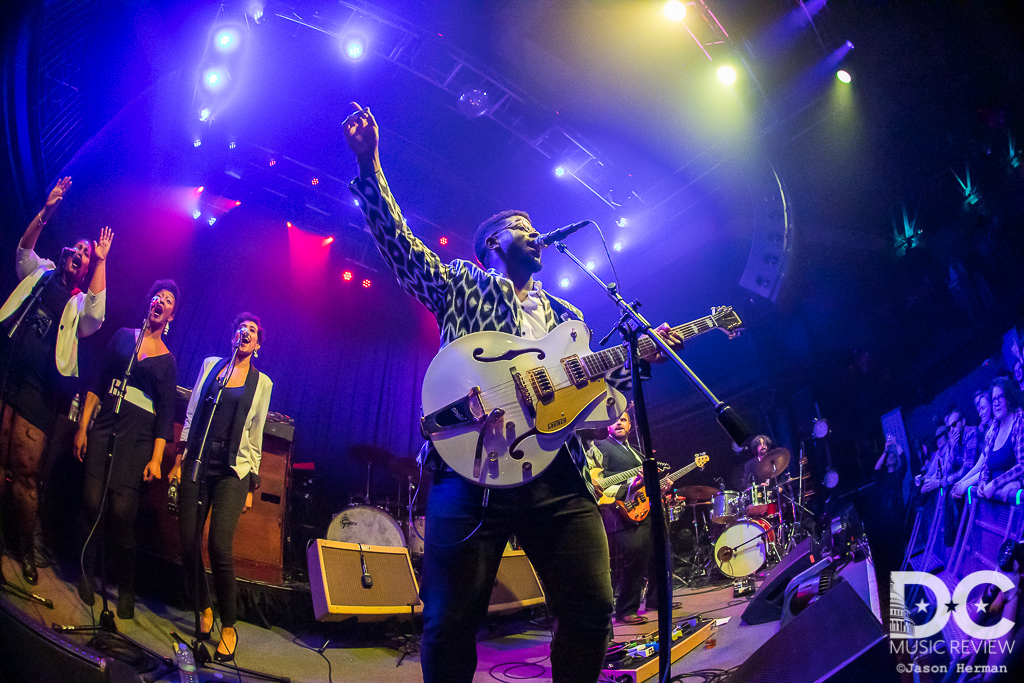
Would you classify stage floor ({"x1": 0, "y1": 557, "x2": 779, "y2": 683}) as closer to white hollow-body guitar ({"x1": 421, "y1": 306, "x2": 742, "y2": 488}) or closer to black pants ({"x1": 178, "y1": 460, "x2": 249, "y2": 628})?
black pants ({"x1": 178, "y1": 460, "x2": 249, "y2": 628})

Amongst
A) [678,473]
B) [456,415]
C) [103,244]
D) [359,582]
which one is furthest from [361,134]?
[678,473]

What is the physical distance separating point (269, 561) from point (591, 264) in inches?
106

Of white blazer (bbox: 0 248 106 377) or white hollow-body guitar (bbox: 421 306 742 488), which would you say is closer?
white hollow-body guitar (bbox: 421 306 742 488)

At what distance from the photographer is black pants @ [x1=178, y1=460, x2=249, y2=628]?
270 cm

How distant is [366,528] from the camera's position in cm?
314

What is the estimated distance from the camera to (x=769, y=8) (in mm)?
3787

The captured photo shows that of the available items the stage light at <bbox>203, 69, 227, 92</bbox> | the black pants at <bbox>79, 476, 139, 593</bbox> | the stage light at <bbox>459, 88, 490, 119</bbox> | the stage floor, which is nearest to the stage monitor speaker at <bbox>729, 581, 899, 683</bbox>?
the stage floor

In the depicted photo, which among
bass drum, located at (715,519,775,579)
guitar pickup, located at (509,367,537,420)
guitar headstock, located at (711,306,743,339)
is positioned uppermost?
guitar headstock, located at (711,306,743,339)

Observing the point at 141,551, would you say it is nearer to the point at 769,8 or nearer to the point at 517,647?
the point at 517,647

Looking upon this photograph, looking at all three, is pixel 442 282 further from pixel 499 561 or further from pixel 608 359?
pixel 499 561

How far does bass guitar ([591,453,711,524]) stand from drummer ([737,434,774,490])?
0.79 ft

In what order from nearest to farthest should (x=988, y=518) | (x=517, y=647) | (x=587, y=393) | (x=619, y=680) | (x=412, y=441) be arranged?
1. (x=587, y=393)
2. (x=619, y=680)
3. (x=988, y=518)
4. (x=517, y=647)
5. (x=412, y=441)

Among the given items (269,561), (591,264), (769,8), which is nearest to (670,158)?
(591,264)

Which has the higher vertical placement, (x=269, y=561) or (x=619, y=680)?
(x=269, y=561)
